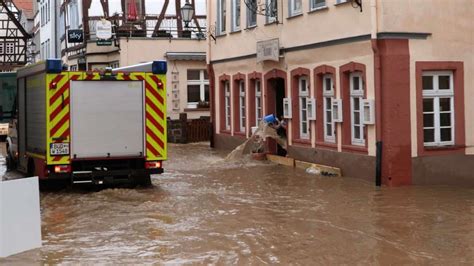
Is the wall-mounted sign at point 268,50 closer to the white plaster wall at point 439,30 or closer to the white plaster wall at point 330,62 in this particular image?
the white plaster wall at point 330,62

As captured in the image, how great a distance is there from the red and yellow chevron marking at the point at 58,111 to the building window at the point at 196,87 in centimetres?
2110

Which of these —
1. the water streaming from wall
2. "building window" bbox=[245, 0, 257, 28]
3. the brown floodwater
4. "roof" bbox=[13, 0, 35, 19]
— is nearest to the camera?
the brown floodwater

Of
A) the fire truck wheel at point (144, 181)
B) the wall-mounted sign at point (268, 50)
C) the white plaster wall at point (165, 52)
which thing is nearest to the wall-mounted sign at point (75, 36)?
the white plaster wall at point (165, 52)

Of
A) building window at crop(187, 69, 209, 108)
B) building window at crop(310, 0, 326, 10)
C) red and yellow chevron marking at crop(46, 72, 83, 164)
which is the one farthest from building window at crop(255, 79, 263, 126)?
building window at crop(187, 69, 209, 108)

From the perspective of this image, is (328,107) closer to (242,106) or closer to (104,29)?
(242,106)

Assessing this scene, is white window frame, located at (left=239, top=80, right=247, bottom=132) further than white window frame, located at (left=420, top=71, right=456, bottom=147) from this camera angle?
Yes

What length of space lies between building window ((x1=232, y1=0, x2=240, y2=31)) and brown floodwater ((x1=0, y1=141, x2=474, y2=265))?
8.78 metres

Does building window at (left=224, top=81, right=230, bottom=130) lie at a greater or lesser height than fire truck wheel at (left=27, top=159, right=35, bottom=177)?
greater

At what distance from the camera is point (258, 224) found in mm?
11219

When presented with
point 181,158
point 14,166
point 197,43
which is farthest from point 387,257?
point 197,43

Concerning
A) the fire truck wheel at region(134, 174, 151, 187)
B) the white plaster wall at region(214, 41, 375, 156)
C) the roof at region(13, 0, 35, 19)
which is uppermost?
the roof at region(13, 0, 35, 19)

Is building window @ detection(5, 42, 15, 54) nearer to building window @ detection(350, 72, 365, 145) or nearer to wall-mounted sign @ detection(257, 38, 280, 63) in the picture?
wall-mounted sign @ detection(257, 38, 280, 63)

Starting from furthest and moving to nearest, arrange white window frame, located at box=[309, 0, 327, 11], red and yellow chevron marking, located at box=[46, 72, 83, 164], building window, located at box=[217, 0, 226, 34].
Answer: building window, located at box=[217, 0, 226, 34] < white window frame, located at box=[309, 0, 327, 11] < red and yellow chevron marking, located at box=[46, 72, 83, 164]

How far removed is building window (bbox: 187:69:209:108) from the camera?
35.7 meters
